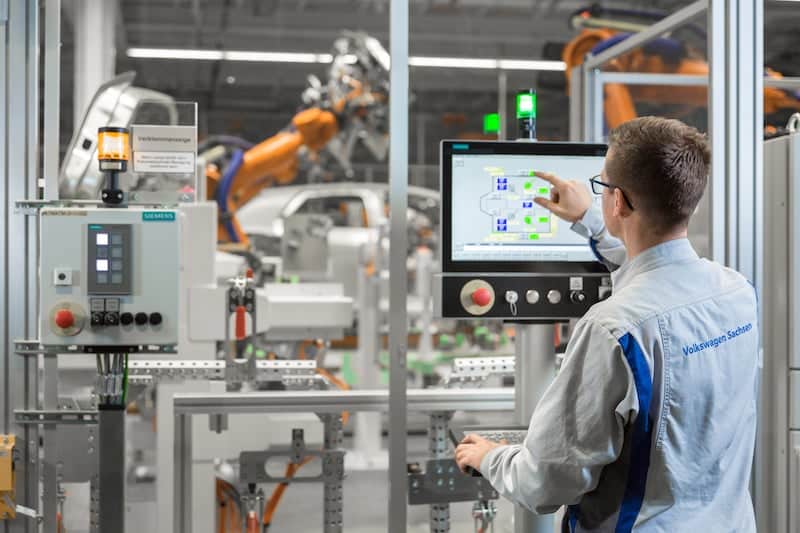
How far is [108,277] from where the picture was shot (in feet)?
7.90

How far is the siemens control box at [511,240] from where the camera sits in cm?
246

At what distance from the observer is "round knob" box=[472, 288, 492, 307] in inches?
95.7

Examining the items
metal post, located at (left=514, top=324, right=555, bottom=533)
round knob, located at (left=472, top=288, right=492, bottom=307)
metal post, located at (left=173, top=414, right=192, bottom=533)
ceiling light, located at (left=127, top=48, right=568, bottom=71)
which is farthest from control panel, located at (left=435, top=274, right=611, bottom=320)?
ceiling light, located at (left=127, top=48, right=568, bottom=71)

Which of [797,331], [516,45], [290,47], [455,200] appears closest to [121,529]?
[455,200]

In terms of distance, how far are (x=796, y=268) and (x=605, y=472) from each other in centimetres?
125

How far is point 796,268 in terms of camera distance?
Answer: 8.39 ft

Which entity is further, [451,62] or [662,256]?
[451,62]

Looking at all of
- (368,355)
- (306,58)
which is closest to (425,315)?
(368,355)

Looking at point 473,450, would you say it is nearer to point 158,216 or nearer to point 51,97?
point 158,216

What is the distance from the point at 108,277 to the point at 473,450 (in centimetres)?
113

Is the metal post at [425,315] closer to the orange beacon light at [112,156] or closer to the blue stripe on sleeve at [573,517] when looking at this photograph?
the orange beacon light at [112,156]

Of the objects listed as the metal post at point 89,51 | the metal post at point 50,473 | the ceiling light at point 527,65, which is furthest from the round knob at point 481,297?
the ceiling light at point 527,65

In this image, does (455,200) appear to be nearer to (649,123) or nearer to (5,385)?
(649,123)

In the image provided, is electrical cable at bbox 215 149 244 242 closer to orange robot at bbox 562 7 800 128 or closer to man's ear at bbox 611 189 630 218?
orange robot at bbox 562 7 800 128
